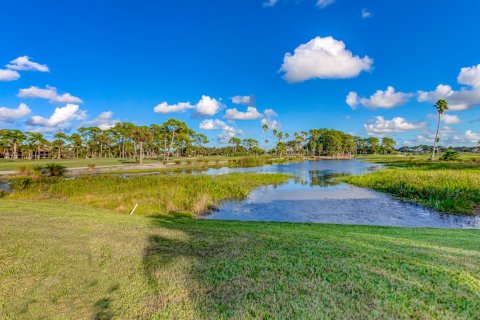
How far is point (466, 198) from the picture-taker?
18.5 m

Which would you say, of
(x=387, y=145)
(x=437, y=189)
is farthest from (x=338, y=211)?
(x=387, y=145)

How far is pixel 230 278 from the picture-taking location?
177 inches

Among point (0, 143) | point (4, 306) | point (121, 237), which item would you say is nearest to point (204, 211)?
point (121, 237)

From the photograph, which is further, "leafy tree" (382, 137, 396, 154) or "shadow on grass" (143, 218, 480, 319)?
"leafy tree" (382, 137, 396, 154)

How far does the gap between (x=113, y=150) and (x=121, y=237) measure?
119400mm

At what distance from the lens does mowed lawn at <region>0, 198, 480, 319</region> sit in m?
3.59

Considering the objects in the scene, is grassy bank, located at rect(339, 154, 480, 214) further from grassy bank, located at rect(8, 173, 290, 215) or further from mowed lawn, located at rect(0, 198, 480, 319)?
mowed lawn, located at rect(0, 198, 480, 319)

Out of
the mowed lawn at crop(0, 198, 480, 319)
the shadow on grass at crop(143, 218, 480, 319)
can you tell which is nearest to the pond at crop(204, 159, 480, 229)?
→ the mowed lawn at crop(0, 198, 480, 319)

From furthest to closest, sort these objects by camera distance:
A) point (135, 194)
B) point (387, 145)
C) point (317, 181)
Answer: point (387, 145) < point (317, 181) < point (135, 194)

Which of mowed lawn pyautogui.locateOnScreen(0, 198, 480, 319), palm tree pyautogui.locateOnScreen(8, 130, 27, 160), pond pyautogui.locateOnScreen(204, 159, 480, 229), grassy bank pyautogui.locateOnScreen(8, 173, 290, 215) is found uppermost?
palm tree pyautogui.locateOnScreen(8, 130, 27, 160)

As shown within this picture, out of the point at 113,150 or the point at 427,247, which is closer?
the point at 427,247

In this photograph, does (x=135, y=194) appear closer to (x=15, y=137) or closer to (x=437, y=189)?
(x=437, y=189)

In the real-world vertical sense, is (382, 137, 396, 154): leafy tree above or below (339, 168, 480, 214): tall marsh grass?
above

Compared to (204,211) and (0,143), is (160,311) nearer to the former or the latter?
(204,211)
